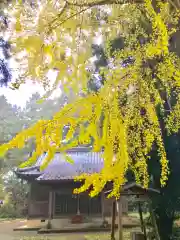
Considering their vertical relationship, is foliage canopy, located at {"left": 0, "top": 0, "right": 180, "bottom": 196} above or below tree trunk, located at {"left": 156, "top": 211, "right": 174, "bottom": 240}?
above

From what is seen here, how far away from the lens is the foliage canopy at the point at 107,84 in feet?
6.18

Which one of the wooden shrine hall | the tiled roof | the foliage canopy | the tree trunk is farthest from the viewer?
the wooden shrine hall

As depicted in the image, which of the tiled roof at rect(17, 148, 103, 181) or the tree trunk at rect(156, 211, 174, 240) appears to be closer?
the tree trunk at rect(156, 211, 174, 240)

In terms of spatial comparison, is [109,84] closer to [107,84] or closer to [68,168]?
[107,84]

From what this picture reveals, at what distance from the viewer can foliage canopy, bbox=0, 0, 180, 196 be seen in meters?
1.88

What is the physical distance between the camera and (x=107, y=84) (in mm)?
2145

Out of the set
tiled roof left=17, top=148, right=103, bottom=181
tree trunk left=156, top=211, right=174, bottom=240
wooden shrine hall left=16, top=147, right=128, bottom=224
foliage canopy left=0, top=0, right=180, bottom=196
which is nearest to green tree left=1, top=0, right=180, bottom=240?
foliage canopy left=0, top=0, right=180, bottom=196

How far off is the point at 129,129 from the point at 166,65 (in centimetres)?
80

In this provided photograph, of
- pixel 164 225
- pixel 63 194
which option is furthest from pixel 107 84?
pixel 63 194

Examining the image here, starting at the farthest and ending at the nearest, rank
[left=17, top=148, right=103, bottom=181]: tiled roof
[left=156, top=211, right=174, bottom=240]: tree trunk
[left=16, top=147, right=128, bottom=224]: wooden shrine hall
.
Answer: [left=16, top=147, right=128, bottom=224]: wooden shrine hall → [left=17, top=148, right=103, bottom=181]: tiled roof → [left=156, top=211, right=174, bottom=240]: tree trunk

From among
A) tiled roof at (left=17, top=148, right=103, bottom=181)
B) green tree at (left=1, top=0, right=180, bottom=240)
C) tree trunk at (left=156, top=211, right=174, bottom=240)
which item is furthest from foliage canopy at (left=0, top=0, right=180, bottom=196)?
tiled roof at (left=17, top=148, right=103, bottom=181)

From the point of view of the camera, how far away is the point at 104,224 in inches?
376

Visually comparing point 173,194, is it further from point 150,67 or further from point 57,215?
point 57,215

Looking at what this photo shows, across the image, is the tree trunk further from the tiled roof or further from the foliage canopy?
the tiled roof
